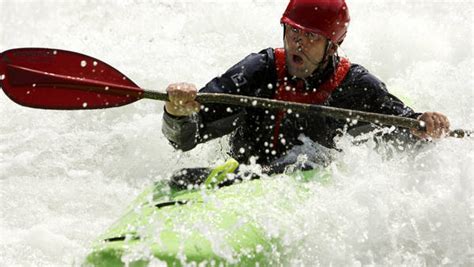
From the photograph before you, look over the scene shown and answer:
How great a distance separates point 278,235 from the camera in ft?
8.63

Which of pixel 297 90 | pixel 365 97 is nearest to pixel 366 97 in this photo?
pixel 365 97

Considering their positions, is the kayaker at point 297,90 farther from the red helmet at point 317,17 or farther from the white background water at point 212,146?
the white background water at point 212,146

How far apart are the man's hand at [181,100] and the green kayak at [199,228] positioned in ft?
0.87

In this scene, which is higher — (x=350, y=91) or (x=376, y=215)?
(x=350, y=91)

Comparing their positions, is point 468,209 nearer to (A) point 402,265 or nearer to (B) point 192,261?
(A) point 402,265

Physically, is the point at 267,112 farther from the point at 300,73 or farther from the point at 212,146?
the point at 212,146

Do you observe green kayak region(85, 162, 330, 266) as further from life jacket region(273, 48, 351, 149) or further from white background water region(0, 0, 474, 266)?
life jacket region(273, 48, 351, 149)

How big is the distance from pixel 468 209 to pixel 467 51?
2.96 meters

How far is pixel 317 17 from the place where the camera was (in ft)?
10.0

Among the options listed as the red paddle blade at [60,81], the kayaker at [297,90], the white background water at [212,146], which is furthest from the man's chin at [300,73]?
the red paddle blade at [60,81]

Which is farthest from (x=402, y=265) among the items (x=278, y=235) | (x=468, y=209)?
(x=278, y=235)

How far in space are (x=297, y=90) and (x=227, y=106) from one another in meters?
0.31

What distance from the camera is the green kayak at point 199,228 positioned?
240 centimetres

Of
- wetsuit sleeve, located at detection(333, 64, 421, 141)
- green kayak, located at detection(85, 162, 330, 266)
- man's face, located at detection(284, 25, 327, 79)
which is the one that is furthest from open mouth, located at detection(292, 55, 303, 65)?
green kayak, located at detection(85, 162, 330, 266)
